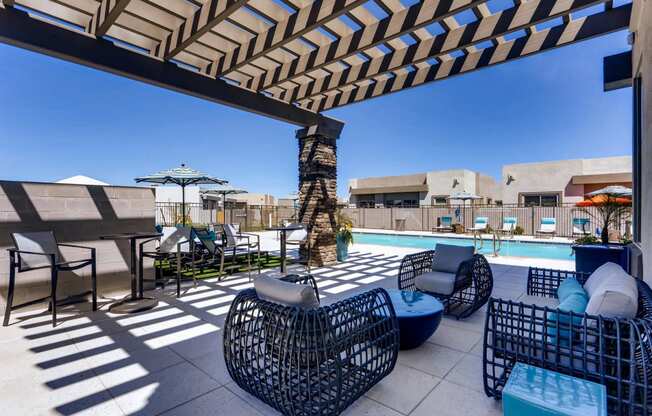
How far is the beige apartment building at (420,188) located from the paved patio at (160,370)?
18884 millimetres

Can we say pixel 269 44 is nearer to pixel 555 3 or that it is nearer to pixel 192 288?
pixel 555 3

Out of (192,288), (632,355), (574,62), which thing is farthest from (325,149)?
(574,62)

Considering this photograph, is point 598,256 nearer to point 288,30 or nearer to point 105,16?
point 288,30

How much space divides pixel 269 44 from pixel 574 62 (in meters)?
12.5

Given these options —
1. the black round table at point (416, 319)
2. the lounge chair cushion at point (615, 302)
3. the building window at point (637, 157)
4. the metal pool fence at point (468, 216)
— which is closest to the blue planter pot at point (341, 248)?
the black round table at point (416, 319)

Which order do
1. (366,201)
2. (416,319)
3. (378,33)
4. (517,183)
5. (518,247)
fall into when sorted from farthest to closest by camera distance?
1. (366,201)
2. (517,183)
3. (518,247)
4. (378,33)
5. (416,319)

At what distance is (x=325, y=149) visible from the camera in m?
7.48

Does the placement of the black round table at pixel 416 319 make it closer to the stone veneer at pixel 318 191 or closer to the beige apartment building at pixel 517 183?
the stone veneer at pixel 318 191

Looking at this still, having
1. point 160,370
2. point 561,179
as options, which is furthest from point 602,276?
point 561,179

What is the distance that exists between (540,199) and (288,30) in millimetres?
19692

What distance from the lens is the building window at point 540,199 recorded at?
18.0 meters

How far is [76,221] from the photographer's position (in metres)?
4.46

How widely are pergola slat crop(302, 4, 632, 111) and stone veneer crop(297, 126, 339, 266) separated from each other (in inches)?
45.0

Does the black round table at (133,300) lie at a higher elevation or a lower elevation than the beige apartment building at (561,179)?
lower
